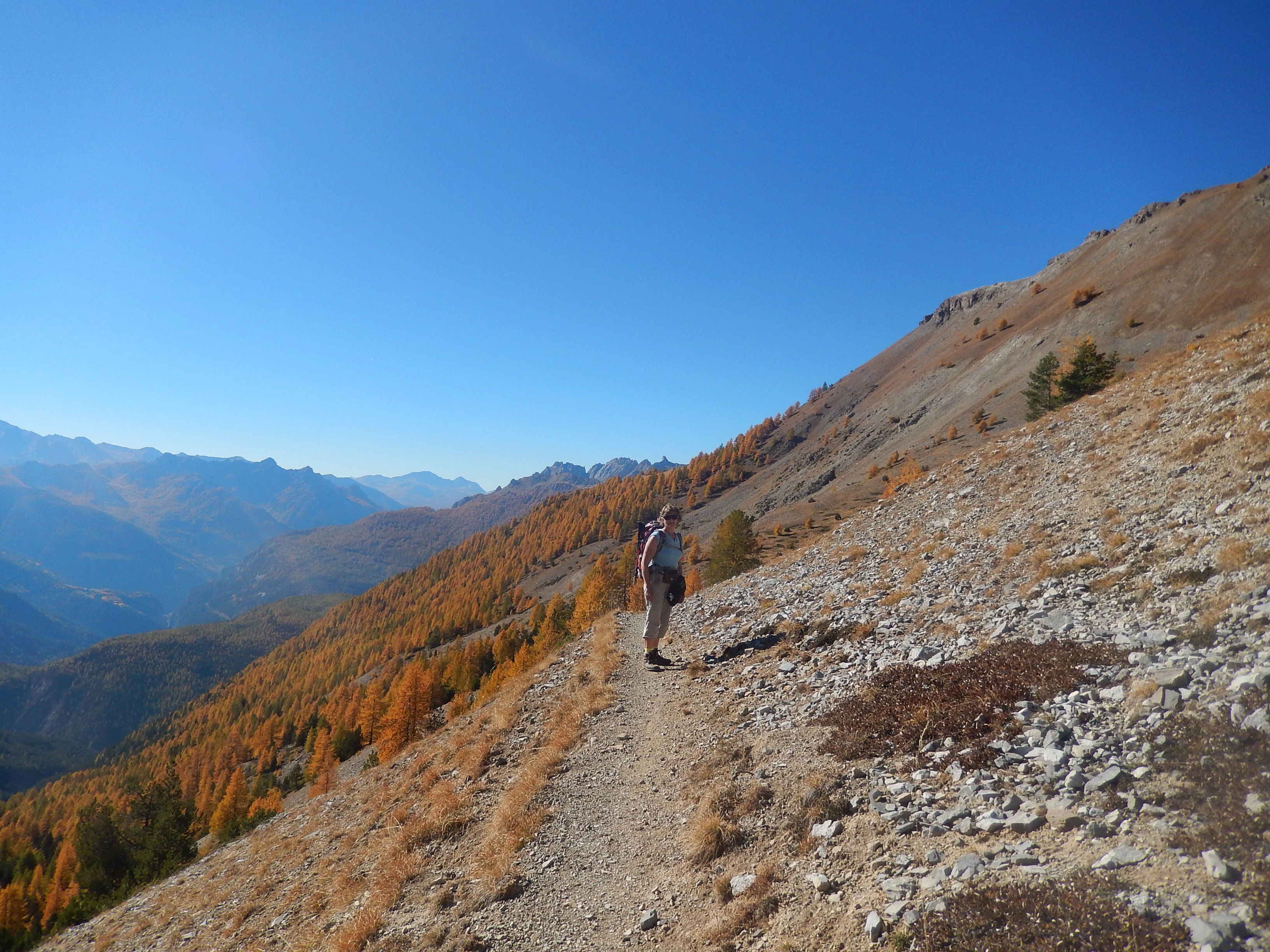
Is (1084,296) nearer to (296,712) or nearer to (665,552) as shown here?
(665,552)

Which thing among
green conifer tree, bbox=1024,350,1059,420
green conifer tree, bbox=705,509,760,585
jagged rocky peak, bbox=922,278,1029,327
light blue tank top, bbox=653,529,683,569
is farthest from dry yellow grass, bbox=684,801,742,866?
jagged rocky peak, bbox=922,278,1029,327

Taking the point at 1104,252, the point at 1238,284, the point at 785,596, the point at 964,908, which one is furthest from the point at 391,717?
the point at 1104,252

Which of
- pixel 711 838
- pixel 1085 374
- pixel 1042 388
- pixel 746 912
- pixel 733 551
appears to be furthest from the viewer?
pixel 733 551

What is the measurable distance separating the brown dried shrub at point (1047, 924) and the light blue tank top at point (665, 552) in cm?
1093

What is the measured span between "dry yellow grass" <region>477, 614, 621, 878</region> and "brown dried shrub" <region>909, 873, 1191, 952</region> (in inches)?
279

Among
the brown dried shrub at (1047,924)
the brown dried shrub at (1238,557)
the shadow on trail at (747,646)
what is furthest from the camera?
the shadow on trail at (747,646)

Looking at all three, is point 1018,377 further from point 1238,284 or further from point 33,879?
point 33,879

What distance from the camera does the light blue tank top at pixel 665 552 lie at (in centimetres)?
1566

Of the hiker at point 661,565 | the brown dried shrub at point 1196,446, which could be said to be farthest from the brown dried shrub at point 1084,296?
the hiker at point 661,565

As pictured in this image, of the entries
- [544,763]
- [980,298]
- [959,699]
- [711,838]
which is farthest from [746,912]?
[980,298]

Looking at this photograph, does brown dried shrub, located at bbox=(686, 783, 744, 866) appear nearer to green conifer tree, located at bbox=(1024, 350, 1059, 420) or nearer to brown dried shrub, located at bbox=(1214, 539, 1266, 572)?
brown dried shrub, located at bbox=(1214, 539, 1266, 572)

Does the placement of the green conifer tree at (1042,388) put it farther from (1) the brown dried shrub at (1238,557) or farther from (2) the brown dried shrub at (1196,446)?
(1) the brown dried shrub at (1238,557)

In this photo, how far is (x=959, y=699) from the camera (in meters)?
8.95

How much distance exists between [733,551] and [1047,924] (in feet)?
140
